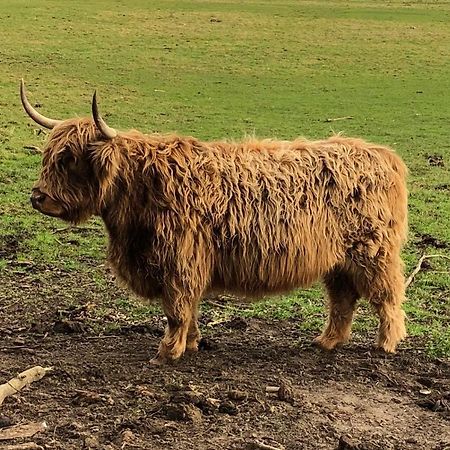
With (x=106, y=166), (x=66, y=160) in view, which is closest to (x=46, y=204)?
(x=66, y=160)

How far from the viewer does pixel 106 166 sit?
4727mm

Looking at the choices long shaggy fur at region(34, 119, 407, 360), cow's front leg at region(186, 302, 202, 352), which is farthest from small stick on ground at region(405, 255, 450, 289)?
cow's front leg at region(186, 302, 202, 352)

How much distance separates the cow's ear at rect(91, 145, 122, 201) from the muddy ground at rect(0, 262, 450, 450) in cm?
105

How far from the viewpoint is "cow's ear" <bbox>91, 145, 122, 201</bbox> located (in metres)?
4.73

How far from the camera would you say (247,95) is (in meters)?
20.3

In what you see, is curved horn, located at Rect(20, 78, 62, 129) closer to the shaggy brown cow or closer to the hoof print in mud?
the shaggy brown cow

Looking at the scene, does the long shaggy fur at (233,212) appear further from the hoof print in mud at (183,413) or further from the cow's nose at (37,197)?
the hoof print in mud at (183,413)

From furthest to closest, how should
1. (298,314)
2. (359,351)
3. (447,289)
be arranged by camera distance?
(447,289), (298,314), (359,351)

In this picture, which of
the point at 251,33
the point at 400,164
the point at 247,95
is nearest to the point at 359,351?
the point at 400,164

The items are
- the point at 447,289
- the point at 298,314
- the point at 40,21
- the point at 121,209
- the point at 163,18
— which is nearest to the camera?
the point at 121,209

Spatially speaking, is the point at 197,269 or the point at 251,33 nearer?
the point at 197,269

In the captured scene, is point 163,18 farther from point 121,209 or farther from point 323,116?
point 121,209

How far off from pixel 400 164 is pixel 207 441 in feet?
7.91

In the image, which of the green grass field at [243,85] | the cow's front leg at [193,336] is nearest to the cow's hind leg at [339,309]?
the green grass field at [243,85]
